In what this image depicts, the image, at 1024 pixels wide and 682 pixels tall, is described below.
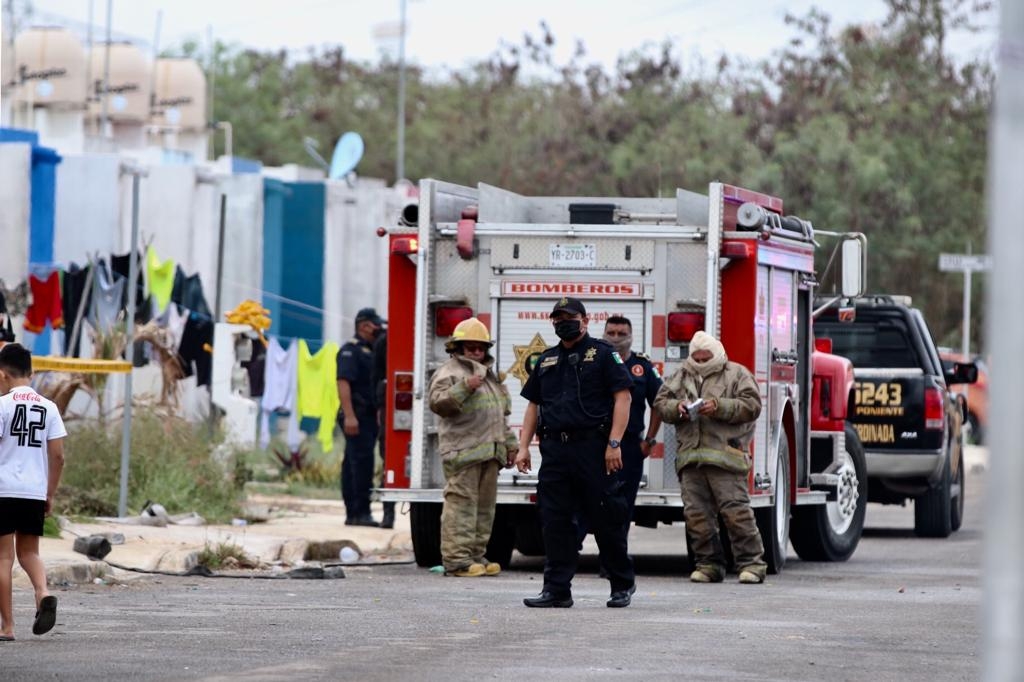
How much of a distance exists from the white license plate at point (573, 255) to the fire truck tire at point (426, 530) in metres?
1.95

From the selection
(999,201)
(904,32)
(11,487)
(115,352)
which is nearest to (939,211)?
(904,32)

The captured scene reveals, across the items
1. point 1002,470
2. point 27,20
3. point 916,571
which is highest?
point 27,20

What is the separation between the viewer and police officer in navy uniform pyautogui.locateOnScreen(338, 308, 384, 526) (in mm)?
18125

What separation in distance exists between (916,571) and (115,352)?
8356 millimetres

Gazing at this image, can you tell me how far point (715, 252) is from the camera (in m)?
14.2

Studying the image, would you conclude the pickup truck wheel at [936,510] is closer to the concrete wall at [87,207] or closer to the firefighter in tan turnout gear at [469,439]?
the firefighter in tan turnout gear at [469,439]

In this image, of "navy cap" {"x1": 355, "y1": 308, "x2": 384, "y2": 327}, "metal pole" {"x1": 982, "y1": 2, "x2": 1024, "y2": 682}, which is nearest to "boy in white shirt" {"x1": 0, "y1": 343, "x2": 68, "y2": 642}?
"metal pole" {"x1": 982, "y1": 2, "x2": 1024, "y2": 682}

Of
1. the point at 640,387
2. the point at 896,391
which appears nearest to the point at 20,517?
the point at 640,387

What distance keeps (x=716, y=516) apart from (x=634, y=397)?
1060 millimetres

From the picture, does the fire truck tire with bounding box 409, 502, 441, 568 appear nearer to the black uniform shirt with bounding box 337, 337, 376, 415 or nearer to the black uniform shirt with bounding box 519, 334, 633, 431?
the black uniform shirt with bounding box 519, 334, 633, 431

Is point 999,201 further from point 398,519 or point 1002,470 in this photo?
point 398,519

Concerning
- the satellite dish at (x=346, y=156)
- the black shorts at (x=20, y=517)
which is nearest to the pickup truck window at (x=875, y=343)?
the black shorts at (x=20, y=517)

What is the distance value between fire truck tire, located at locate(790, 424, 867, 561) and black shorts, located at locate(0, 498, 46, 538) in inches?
327

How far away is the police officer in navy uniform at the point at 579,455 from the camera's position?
11883 mm
